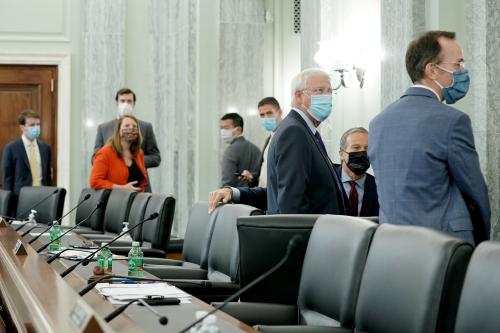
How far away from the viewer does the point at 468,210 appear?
3244mm

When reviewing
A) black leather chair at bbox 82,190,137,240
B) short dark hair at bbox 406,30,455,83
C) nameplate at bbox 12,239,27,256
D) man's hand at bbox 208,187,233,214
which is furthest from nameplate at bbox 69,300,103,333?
black leather chair at bbox 82,190,137,240

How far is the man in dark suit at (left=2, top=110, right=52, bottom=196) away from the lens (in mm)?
9258

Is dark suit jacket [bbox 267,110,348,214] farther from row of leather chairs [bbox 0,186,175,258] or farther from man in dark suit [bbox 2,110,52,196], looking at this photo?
man in dark suit [bbox 2,110,52,196]

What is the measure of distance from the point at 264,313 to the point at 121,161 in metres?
4.13

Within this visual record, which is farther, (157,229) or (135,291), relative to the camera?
(157,229)

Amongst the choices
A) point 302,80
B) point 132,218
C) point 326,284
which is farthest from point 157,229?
point 326,284

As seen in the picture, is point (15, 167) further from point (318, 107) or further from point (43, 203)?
point (318, 107)

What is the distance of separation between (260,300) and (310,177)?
78cm

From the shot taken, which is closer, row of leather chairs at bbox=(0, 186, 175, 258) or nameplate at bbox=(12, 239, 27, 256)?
nameplate at bbox=(12, 239, 27, 256)

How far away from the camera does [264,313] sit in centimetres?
315

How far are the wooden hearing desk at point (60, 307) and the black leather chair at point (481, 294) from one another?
0.57m

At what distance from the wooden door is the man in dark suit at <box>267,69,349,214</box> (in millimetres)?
7070

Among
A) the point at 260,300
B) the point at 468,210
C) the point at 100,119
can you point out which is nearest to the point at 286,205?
the point at 260,300

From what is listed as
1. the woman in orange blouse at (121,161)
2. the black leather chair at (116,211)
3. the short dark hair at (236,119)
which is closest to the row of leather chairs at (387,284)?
the black leather chair at (116,211)
